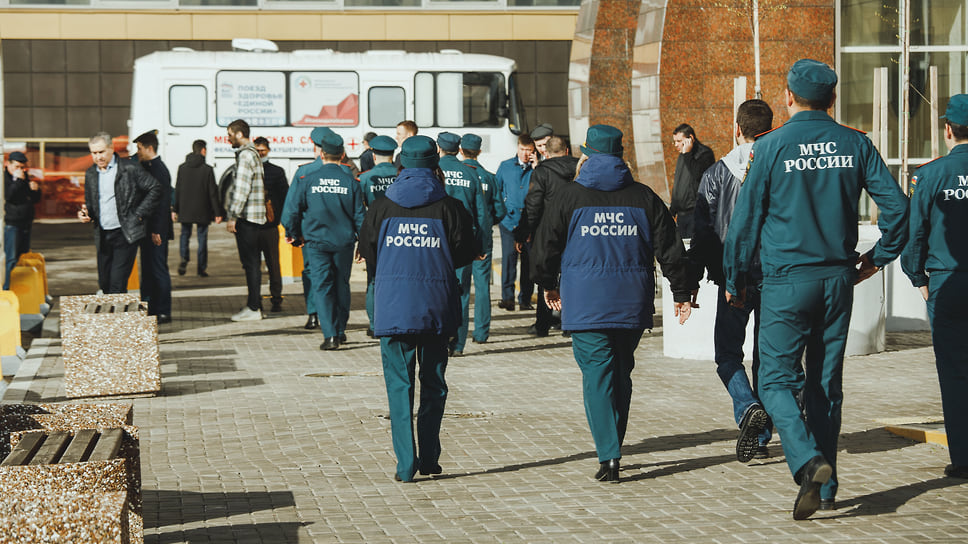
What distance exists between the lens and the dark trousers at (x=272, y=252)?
582 inches

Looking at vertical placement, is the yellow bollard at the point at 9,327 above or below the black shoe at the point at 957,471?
Result: above

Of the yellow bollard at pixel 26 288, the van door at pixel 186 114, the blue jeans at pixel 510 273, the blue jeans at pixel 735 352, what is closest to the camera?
the blue jeans at pixel 735 352

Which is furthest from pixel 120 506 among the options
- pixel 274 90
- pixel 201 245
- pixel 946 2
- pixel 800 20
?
pixel 274 90

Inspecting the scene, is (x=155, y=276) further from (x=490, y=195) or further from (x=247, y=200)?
(x=490, y=195)

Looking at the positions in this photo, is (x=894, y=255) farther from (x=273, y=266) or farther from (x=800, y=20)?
(x=800, y=20)

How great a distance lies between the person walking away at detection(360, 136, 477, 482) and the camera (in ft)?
23.2

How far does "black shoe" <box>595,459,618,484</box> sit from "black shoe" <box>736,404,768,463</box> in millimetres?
697

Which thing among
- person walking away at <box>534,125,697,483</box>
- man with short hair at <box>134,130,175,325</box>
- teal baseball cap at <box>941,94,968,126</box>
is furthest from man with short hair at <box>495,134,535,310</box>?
teal baseball cap at <box>941,94,968,126</box>

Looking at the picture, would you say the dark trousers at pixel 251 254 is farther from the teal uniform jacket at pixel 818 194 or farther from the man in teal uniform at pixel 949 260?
the teal uniform jacket at pixel 818 194

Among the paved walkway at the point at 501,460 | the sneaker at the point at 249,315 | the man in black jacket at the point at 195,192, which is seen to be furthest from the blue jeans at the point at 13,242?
the paved walkway at the point at 501,460

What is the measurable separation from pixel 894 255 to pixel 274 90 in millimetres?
22623

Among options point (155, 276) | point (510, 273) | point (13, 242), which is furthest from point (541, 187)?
point (13, 242)

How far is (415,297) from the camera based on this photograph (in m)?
7.07

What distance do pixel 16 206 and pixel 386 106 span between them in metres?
11.2
